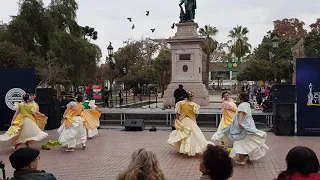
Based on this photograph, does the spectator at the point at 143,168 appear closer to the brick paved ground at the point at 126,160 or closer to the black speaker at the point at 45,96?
the brick paved ground at the point at 126,160

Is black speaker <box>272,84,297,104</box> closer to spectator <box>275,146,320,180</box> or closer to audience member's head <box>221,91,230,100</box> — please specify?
audience member's head <box>221,91,230,100</box>

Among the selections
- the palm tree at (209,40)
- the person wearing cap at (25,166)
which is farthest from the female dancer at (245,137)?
the palm tree at (209,40)

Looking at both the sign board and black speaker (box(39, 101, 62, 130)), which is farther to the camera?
the sign board

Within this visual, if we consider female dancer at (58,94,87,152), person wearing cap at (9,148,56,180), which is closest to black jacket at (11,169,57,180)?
person wearing cap at (9,148,56,180)

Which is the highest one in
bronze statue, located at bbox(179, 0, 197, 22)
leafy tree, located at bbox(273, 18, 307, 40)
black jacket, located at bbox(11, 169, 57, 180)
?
leafy tree, located at bbox(273, 18, 307, 40)

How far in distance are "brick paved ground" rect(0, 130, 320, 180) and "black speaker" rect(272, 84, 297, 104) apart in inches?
55.8

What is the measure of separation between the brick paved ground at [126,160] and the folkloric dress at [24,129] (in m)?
0.48

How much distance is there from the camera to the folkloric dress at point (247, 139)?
8617mm

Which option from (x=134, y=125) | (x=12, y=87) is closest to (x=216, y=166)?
(x=134, y=125)

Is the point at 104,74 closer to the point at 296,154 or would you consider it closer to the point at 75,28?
the point at 75,28

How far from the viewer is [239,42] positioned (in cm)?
7450

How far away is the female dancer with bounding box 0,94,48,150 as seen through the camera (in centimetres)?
1062

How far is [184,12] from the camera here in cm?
2467

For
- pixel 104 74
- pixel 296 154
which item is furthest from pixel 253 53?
pixel 296 154
